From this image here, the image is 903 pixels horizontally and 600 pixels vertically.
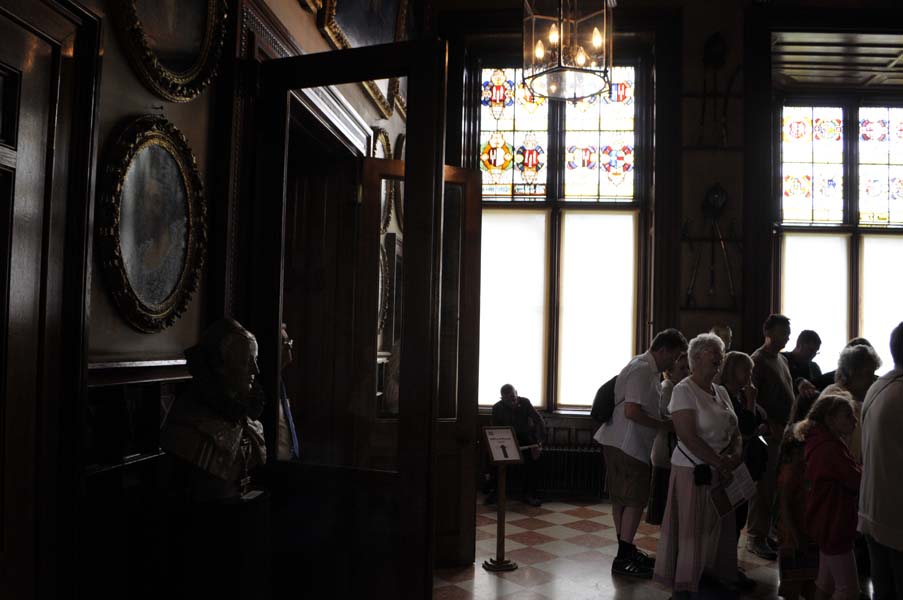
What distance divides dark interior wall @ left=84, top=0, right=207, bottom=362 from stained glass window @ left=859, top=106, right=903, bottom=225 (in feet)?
29.2

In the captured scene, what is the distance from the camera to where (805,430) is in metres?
3.76

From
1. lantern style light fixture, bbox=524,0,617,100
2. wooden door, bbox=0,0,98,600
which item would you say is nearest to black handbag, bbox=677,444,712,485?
lantern style light fixture, bbox=524,0,617,100

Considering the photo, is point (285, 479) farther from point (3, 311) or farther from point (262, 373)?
point (3, 311)

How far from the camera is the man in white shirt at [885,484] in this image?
3.24 m

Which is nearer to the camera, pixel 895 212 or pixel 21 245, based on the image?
pixel 21 245

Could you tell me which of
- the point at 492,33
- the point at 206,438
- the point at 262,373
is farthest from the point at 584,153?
the point at 206,438

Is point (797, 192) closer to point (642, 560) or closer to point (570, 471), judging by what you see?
point (570, 471)

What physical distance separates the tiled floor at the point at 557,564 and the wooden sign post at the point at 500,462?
0.29ft

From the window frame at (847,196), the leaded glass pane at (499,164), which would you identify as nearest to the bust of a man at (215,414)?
the leaded glass pane at (499,164)

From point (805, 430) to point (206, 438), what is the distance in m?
2.79

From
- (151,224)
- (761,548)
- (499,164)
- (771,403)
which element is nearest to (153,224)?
(151,224)

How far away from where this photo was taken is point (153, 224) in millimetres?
2785

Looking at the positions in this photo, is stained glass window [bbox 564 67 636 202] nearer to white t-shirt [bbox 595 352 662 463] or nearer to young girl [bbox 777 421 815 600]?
white t-shirt [bbox 595 352 662 463]

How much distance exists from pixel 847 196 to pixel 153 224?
29.5ft
